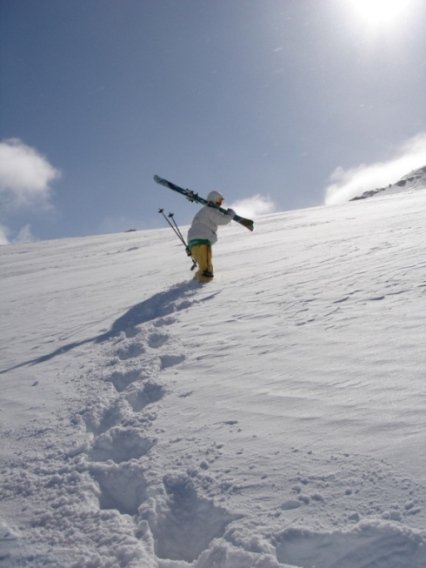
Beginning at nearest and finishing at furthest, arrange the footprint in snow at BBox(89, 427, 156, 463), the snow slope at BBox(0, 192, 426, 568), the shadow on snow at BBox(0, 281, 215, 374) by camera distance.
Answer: the snow slope at BBox(0, 192, 426, 568) < the footprint in snow at BBox(89, 427, 156, 463) < the shadow on snow at BBox(0, 281, 215, 374)

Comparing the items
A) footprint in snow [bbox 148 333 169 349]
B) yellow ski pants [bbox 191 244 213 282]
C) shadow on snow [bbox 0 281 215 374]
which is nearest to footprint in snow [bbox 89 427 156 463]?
footprint in snow [bbox 148 333 169 349]

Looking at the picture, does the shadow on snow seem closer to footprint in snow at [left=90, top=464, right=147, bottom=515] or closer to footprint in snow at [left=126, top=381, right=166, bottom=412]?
footprint in snow at [left=126, top=381, right=166, bottom=412]

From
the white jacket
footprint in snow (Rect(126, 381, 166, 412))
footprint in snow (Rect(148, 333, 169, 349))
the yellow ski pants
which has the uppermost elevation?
the white jacket

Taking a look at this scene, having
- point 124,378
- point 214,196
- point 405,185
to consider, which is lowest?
point 124,378

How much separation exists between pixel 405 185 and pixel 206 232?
130945 millimetres

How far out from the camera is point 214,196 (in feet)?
30.3

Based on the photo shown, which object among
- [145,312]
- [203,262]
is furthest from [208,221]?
[145,312]

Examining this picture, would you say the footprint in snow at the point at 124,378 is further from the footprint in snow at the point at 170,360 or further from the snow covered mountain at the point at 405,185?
the snow covered mountain at the point at 405,185

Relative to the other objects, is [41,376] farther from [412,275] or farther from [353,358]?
[412,275]

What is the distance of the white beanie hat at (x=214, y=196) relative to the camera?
9219 mm

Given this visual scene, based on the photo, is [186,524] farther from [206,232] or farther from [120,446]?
[206,232]

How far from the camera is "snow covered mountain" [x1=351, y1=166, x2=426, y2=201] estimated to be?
368ft

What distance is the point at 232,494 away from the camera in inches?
94.4

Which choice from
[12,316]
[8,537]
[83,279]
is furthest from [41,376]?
[83,279]
